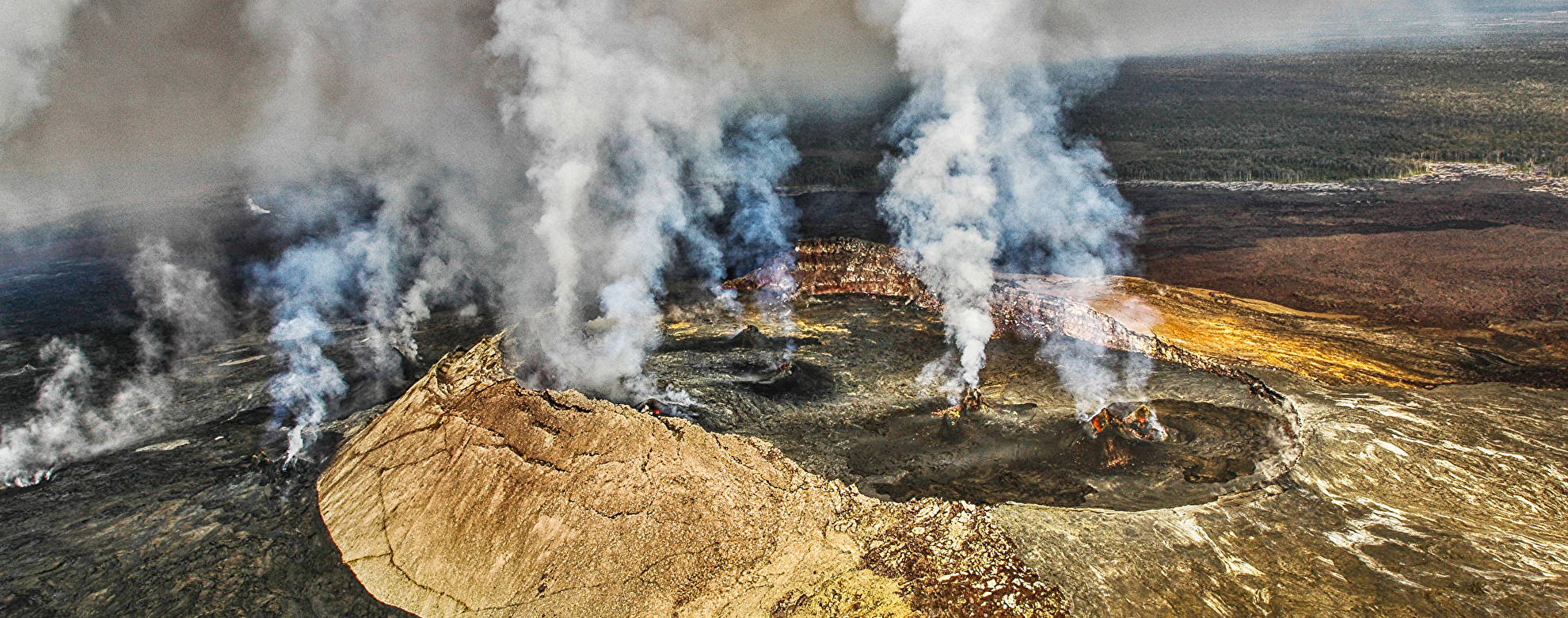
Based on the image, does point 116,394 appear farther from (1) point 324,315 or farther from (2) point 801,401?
(2) point 801,401

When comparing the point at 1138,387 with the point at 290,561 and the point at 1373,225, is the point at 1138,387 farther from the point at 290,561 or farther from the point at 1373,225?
the point at 1373,225

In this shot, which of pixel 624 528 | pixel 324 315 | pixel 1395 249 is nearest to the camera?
pixel 624 528

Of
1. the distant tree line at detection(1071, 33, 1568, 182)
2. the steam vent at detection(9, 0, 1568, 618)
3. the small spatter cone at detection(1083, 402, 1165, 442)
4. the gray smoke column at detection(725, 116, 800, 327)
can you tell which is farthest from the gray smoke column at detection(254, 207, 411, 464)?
the distant tree line at detection(1071, 33, 1568, 182)

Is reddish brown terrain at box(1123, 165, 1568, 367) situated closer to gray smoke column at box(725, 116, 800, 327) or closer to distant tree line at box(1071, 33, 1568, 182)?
distant tree line at box(1071, 33, 1568, 182)

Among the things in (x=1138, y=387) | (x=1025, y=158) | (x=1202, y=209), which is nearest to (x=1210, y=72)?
(x=1202, y=209)

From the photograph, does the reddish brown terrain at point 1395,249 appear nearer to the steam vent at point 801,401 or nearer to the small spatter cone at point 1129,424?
the steam vent at point 801,401

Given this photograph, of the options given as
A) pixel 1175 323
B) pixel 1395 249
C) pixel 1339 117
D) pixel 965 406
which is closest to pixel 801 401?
pixel 965 406
